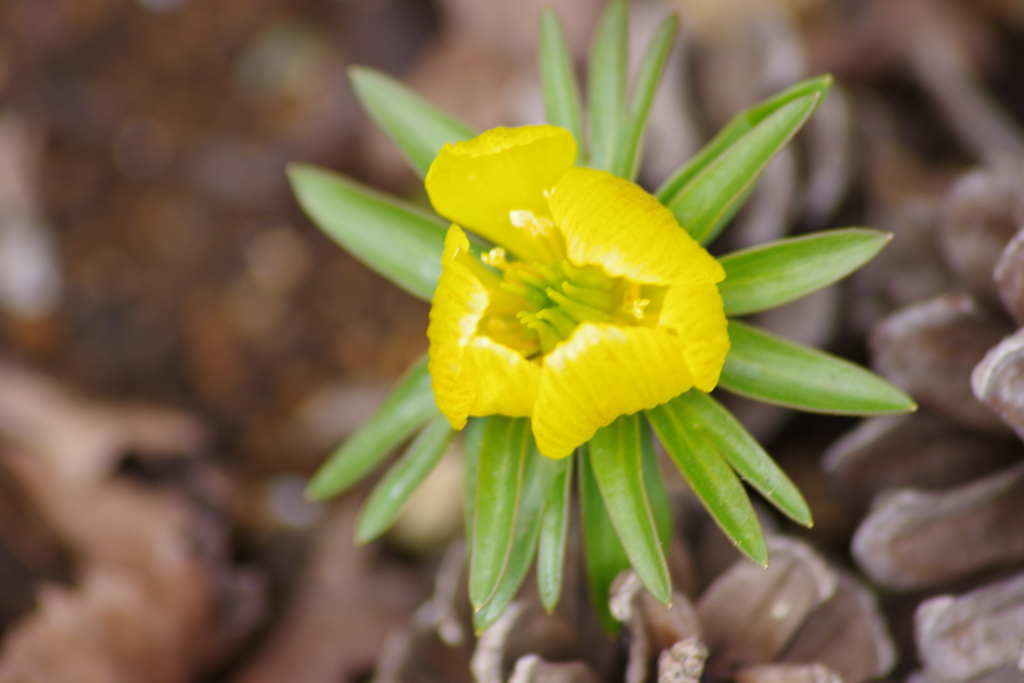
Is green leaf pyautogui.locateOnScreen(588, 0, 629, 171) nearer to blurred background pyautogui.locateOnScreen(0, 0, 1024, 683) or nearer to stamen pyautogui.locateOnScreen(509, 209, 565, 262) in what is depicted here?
stamen pyautogui.locateOnScreen(509, 209, 565, 262)

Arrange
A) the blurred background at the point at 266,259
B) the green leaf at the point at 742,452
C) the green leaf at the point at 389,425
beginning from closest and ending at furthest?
the green leaf at the point at 742,452
the green leaf at the point at 389,425
the blurred background at the point at 266,259

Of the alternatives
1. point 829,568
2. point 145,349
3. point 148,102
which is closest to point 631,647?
point 829,568

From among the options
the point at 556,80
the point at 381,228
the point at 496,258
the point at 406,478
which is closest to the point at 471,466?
the point at 406,478

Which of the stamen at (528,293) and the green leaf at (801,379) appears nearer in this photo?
the green leaf at (801,379)

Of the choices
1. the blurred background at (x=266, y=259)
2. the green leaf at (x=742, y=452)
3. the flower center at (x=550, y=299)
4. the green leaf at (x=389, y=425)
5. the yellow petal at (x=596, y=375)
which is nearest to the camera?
the yellow petal at (x=596, y=375)

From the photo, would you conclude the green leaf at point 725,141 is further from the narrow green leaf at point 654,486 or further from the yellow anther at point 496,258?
the narrow green leaf at point 654,486

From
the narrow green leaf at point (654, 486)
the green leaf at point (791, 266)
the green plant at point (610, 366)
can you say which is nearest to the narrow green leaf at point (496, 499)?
the green plant at point (610, 366)
